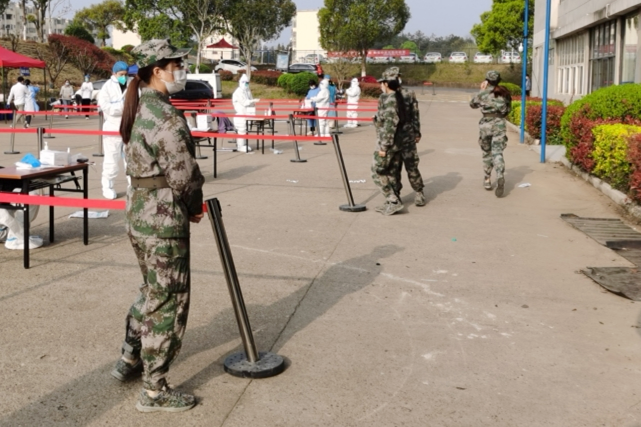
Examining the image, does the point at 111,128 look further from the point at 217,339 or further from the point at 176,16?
the point at 176,16

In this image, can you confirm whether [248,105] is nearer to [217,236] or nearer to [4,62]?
[4,62]

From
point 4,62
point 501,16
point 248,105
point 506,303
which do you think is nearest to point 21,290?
point 506,303

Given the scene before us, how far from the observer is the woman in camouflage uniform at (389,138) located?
31.4ft

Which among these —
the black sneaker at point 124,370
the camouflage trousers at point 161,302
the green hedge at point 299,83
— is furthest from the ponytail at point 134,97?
the green hedge at point 299,83

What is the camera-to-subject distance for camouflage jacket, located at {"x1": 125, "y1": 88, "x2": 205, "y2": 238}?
157 inches

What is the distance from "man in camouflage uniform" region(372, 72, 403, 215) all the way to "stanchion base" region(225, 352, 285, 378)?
5.16 meters

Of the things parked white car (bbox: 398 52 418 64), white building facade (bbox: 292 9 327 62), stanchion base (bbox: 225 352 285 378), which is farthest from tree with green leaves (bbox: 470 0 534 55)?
white building facade (bbox: 292 9 327 62)

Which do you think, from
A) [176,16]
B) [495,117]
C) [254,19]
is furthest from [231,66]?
[495,117]

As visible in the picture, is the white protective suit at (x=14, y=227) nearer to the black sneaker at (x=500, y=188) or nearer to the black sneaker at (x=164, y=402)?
the black sneaker at (x=164, y=402)

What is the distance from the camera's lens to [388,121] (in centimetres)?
955

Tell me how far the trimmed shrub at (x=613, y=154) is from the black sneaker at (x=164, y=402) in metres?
7.72

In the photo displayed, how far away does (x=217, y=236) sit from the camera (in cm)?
447

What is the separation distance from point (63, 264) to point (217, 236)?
10.8ft

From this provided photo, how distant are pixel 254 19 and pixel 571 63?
40426 millimetres
